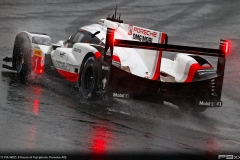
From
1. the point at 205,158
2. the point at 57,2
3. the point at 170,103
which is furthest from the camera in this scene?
the point at 57,2

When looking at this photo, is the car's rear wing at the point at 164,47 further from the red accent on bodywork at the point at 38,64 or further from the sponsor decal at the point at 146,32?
the red accent on bodywork at the point at 38,64

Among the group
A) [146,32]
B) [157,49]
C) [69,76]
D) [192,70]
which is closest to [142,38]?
[146,32]

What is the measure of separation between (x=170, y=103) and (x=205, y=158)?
404 cm

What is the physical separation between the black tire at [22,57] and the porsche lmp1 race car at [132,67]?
161mm

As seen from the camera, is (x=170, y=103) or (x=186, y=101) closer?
(x=186, y=101)

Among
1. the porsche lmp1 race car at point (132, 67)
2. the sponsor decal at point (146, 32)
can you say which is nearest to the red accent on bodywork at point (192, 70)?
the porsche lmp1 race car at point (132, 67)

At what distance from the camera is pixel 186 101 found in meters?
10.6

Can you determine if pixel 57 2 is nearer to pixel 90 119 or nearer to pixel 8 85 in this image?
pixel 8 85

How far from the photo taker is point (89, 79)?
35.5ft

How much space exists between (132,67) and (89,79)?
82 cm

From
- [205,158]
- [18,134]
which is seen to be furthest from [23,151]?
[205,158]

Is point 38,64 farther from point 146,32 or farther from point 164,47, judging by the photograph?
point 164,47

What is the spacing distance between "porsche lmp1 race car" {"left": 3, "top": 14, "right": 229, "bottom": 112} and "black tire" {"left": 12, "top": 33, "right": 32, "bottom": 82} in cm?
16

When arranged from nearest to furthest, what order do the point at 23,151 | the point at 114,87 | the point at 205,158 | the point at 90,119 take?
the point at 23,151 → the point at 205,158 → the point at 90,119 → the point at 114,87
